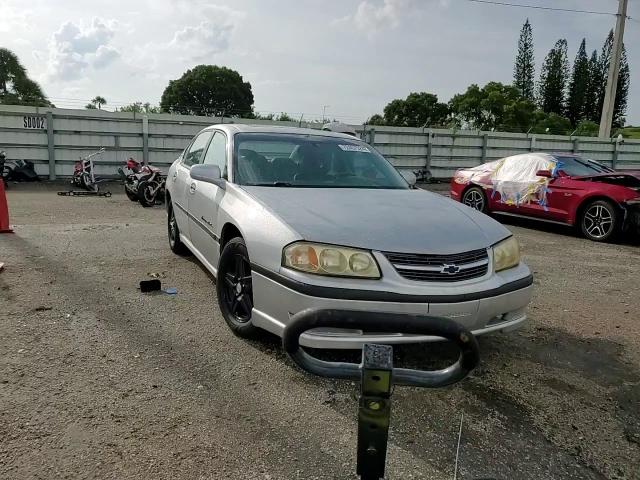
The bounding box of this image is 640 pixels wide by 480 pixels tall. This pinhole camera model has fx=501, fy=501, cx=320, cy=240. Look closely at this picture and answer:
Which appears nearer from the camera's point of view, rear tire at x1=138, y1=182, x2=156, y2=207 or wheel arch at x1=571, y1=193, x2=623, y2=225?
wheel arch at x1=571, y1=193, x2=623, y2=225

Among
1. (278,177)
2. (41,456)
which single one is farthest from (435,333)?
(278,177)

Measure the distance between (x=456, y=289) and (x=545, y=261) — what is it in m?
4.23

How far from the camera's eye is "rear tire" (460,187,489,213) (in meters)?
9.84

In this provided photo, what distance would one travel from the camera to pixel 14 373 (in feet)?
9.59

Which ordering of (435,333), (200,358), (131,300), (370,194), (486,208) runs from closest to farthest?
1. (435,333)
2. (200,358)
3. (370,194)
4. (131,300)
5. (486,208)

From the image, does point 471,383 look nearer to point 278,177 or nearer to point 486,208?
point 278,177

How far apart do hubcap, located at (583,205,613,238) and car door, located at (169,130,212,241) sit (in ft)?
20.3

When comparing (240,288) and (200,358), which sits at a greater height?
(240,288)

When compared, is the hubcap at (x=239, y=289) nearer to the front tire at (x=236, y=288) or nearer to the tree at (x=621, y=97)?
the front tire at (x=236, y=288)

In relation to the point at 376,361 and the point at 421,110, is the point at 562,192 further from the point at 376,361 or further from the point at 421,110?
the point at 421,110

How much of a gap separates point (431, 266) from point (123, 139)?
13542 millimetres

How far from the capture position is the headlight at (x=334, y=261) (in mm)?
2771

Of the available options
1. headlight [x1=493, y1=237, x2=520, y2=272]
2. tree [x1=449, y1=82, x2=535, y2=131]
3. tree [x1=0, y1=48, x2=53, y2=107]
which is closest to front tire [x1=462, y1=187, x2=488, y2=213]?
headlight [x1=493, y1=237, x2=520, y2=272]

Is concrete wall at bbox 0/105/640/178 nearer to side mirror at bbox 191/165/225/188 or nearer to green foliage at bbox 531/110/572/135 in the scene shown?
side mirror at bbox 191/165/225/188
